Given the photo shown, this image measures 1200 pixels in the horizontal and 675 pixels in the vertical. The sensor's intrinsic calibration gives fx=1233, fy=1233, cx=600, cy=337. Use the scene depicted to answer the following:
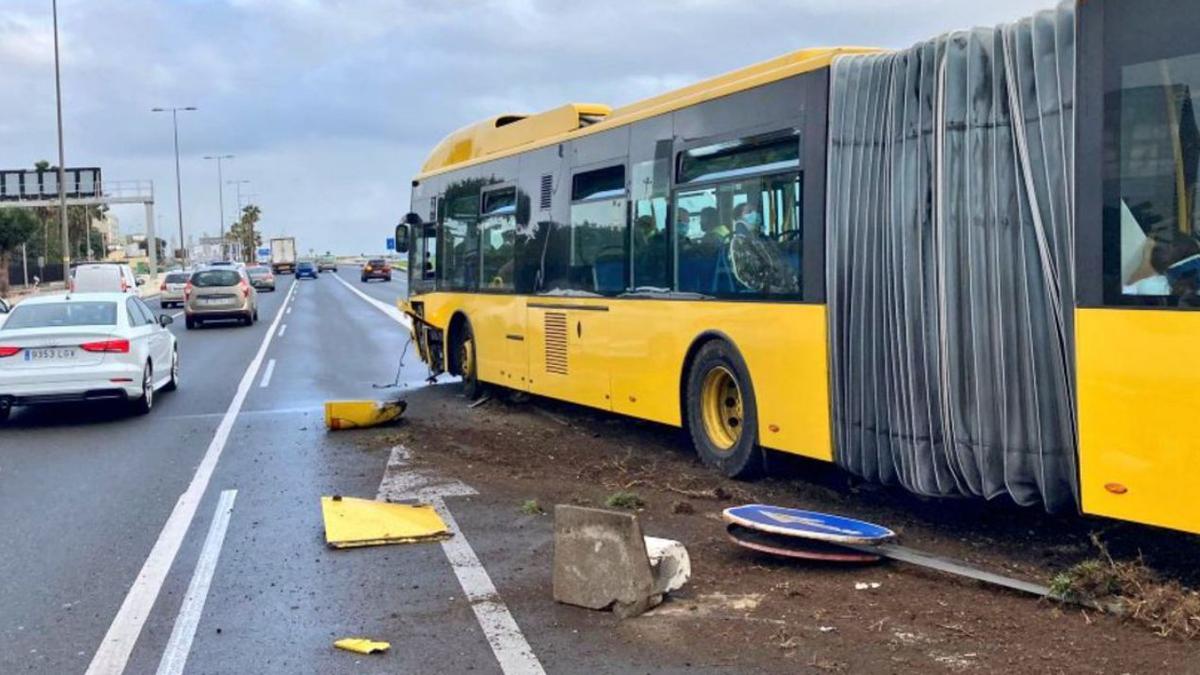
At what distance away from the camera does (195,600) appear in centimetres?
654

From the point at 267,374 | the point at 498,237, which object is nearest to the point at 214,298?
the point at 267,374

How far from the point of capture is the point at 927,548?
23.6 ft

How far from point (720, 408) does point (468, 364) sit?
621cm

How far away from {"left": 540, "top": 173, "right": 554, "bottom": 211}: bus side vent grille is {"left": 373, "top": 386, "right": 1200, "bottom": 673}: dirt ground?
308 cm

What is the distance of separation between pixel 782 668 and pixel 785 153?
4.33 m

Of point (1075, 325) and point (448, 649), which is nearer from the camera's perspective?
point (448, 649)

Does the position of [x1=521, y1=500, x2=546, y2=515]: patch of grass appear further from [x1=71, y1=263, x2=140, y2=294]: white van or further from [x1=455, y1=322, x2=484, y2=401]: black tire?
[x1=71, y1=263, x2=140, y2=294]: white van

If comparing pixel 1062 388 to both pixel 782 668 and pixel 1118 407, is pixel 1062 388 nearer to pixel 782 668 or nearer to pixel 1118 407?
pixel 1118 407

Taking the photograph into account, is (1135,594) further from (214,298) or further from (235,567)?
(214,298)

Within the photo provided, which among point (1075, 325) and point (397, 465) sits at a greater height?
point (1075, 325)

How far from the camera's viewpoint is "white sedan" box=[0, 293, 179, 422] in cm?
1354

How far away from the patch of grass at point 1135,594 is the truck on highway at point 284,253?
108 meters

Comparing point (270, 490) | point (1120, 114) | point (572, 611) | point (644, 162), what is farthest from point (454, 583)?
point (644, 162)

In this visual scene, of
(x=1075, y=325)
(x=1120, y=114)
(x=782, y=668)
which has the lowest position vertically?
(x=782, y=668)
